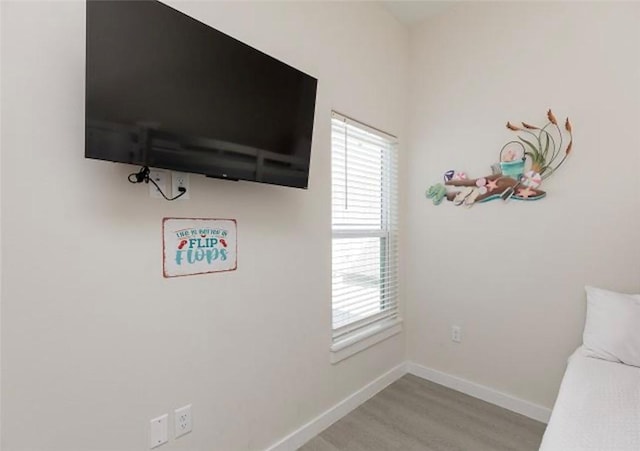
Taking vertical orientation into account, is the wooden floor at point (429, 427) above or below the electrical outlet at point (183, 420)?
below

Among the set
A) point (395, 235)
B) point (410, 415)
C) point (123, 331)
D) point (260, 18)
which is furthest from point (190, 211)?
point (410, 415)

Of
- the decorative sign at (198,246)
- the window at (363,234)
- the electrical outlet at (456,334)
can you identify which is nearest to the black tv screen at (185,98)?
the decorative sign at (198,246)

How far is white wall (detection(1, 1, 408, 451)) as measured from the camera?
105 cm

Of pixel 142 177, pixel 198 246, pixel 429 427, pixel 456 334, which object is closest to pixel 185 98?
pixel 142 177

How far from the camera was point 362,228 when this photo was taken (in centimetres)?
238

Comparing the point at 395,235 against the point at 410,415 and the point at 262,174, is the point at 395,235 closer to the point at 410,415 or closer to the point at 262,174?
the point at 410,415

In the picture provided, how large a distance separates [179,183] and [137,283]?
1.43 ft

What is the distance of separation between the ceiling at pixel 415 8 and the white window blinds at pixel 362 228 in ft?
3.18

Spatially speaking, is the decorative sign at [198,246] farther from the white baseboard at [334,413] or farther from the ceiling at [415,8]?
the ceiling at [415,8]

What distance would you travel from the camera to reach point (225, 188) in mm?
1546

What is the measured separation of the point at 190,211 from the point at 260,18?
1.05 meters

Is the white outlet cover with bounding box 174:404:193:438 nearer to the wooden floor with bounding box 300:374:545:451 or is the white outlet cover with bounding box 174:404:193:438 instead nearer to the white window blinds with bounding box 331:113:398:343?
the wooden floor with bounding box 300:374:545:451

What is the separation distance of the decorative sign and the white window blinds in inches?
30.9

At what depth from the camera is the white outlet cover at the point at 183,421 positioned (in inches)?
55.3
